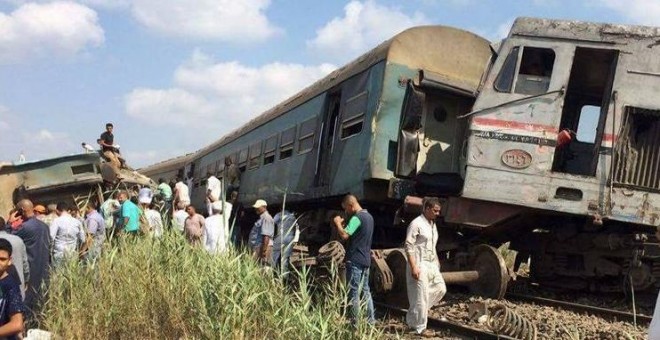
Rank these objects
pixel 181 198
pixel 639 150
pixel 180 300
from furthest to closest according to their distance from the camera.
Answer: pixel 181 198, pixel 639 150, pixel 180 300

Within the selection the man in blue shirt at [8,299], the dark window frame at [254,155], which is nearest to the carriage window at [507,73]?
the man in blue shirt at [8,299]

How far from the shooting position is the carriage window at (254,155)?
16703 mm

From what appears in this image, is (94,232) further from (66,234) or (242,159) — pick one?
(242,159)

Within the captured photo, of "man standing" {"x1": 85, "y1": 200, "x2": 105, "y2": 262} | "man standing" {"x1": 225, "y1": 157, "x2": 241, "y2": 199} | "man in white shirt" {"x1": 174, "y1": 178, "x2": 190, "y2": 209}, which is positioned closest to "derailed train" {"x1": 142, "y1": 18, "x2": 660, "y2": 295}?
"man in white shirt" {"x1": 174, "y1": 178, "x2": 190, "y2": 209}

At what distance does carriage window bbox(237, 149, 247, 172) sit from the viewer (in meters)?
17.9

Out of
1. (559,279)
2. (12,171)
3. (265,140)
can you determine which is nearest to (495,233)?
(559,279)

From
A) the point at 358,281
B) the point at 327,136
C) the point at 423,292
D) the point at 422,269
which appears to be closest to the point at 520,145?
the point at 422,269

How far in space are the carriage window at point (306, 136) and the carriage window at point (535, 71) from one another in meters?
4.52

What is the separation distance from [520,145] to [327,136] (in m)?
4.17

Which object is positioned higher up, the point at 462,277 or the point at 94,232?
the point at 462,277

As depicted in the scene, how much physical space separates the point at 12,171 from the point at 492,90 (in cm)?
1023

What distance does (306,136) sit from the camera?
13383mm

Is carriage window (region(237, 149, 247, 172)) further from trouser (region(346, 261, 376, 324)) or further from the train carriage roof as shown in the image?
trouser (region(346, 261, 376, 324))

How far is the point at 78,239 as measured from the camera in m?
9.59
